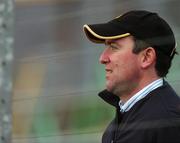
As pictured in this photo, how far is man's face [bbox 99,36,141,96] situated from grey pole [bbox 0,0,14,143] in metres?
0.35

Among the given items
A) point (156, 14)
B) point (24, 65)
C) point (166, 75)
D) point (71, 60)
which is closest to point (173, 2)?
point (156, 14)

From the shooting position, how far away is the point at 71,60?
260cm

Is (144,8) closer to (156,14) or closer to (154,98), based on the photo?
(156,14)

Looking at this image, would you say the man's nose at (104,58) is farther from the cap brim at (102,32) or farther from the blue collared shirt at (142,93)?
the blue collared shirt at (142,93)

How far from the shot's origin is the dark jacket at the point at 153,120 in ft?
7.66

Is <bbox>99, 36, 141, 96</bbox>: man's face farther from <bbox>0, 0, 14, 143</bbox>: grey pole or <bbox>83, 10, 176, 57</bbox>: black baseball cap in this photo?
<bbox>0, 0, 14, 143</bbox>: grey pole

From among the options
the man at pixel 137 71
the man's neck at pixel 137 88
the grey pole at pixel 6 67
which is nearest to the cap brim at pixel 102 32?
the man at pixel 137 71

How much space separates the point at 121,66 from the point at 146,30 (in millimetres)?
157

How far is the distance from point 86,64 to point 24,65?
24 centimetres

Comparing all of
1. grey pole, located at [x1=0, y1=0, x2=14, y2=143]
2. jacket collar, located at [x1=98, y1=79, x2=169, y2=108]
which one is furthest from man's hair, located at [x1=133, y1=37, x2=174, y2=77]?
grey pole, located at [x1=0, y1=0, x2=14, y2=143]

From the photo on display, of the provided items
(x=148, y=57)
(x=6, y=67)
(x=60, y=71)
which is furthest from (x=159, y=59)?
(x=6, y=67)

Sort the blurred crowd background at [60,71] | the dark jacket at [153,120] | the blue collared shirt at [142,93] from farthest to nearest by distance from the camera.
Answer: the blurred crowd background at [60,71]
the blue collared shirt at [142,93]
the dark jacket at [153,120]

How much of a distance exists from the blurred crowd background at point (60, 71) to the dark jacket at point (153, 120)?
0.37 feet

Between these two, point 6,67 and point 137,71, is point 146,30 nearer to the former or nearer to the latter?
point 137,71
